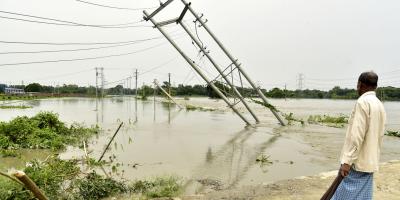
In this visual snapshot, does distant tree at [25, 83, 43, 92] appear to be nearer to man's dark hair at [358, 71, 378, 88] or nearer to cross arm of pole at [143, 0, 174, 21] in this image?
cross arm of pole at [143, 0, 174, 21]

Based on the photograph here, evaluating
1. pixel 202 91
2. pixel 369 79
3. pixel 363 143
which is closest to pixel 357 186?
pixel 363 143

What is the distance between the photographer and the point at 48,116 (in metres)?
16.1

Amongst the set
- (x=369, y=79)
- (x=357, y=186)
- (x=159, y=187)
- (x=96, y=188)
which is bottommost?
(x=159, y=187)

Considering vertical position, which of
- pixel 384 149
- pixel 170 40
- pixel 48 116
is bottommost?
pixel 384 149

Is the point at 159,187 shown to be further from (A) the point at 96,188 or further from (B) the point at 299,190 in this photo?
(B) the point at 299,190

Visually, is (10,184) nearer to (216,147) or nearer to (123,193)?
(123,193)

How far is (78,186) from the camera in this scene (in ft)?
23.7

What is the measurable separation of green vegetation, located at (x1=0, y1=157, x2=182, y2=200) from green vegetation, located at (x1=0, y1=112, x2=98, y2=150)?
5.50m

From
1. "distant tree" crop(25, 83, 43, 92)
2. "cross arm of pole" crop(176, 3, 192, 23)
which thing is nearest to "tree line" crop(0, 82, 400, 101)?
"distant tree" crop(25, 83, 43, 92)

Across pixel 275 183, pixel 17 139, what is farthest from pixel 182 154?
pixel 17 139

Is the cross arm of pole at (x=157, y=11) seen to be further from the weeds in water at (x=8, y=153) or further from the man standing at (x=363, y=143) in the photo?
the man standing at (x=363, y=143)

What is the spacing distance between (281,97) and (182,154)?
8274 centimetres

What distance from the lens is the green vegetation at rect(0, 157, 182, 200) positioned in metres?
6.27

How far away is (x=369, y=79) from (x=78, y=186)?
5158 mm
